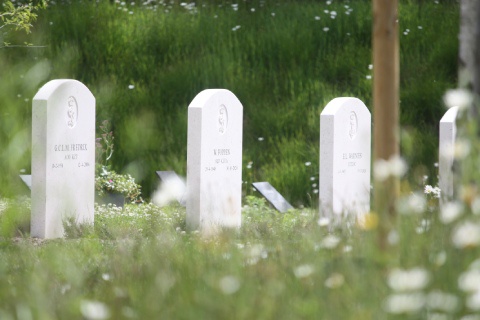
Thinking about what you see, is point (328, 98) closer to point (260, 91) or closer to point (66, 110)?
point (260, 91)

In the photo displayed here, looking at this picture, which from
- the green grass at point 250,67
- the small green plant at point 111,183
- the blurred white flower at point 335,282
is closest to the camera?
the blurred white flower at point 335,282

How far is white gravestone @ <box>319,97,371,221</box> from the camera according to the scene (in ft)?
30.3

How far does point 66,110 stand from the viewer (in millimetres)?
8148

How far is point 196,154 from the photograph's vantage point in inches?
333

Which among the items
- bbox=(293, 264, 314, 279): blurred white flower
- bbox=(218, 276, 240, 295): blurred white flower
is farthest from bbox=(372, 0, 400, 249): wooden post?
bbox=(218, 276, 240, 295): blurred white flower

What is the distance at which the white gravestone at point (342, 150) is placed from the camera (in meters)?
9.23

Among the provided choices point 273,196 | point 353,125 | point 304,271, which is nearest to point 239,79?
point 273,196

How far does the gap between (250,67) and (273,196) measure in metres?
4.15

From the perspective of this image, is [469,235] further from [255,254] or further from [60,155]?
[60,155]

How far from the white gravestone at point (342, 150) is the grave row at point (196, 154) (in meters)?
0.01

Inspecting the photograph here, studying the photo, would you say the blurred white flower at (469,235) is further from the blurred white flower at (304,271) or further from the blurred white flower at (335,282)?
the blurred white flower at (304,271)

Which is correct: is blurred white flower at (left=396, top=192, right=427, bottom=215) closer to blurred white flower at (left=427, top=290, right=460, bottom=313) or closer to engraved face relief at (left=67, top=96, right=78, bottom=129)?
blurred white flower at (left=427, top=290, right=460, bottom=313)

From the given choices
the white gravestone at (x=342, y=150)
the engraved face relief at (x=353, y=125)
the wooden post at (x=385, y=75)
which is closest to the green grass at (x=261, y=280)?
the wooden post at (x=385, y=75)

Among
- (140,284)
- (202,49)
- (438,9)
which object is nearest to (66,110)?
(140,284)
